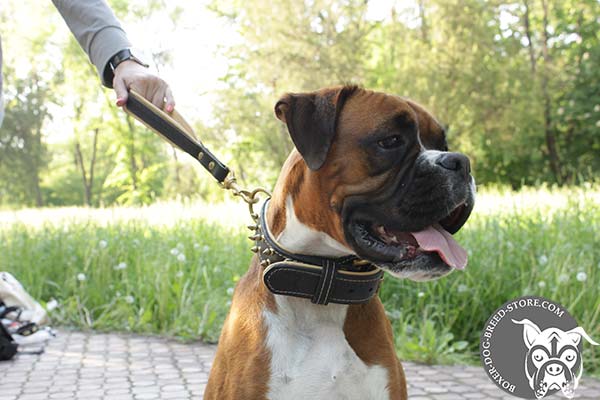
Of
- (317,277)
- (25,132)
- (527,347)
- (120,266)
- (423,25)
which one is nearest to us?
(317,277)

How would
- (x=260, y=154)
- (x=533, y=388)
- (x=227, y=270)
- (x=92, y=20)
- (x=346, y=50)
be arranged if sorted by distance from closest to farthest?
(x=92, y=20) → (x=533, y=388) → (x=227, y=270) → (x=346, y=50) → (x=260, y=154)

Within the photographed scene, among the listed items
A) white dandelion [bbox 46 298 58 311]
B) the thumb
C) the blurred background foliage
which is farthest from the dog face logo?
the blurred background foliage

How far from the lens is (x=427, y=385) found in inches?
194

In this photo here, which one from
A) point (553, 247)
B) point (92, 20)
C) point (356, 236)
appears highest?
point (92, 20)

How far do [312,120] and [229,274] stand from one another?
518 centimetres

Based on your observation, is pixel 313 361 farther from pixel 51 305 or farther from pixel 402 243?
pixel 51 305

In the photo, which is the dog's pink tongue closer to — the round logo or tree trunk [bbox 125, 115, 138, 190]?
the round logo

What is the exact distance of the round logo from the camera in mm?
3590

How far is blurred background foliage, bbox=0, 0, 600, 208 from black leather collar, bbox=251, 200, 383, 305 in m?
20.4

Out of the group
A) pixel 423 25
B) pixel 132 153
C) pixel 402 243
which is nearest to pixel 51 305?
pixel 402 243

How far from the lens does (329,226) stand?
2328mm

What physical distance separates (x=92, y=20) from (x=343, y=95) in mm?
1480

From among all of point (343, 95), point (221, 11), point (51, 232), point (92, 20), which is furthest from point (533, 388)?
point (221, 11)

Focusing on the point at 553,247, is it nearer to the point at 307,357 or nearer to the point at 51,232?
the point at 307,357
